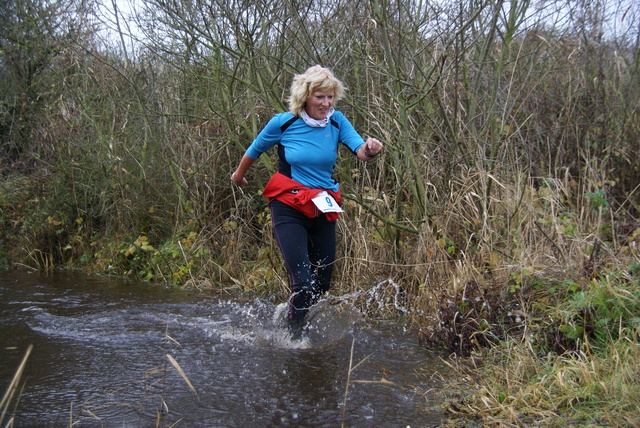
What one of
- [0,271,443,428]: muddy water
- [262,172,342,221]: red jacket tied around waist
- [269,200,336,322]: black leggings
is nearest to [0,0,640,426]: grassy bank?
[0,271,443,428]: muddy water

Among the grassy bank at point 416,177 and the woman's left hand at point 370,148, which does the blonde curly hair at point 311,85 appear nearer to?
the woman's left hand at point 370,148

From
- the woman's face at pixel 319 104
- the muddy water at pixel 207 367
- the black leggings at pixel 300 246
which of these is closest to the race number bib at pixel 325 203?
the black leggings at pixel 300 246

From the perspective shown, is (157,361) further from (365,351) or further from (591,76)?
(591,76)

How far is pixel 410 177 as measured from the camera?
18.6 feet

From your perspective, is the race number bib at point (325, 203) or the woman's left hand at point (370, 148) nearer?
the woman's left hand at point (370, 148)

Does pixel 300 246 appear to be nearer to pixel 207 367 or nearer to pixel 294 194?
pixel 294 194

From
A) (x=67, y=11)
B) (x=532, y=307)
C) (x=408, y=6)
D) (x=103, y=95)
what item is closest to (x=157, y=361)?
(x=532, y=307)

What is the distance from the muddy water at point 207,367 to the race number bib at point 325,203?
1.05 m

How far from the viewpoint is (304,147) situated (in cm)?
453

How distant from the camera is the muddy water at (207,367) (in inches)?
138

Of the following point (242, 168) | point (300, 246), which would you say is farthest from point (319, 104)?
point (300, 246)

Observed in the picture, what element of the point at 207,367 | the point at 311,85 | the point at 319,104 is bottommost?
the point at 207,367

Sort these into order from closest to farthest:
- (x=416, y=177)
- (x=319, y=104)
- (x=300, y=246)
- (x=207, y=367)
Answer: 1. (x=207, y=367)
2. (x=319, y=104)
3. (x=300, y=246)
4. (x=416, y=177)

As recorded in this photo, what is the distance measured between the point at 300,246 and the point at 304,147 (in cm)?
70
